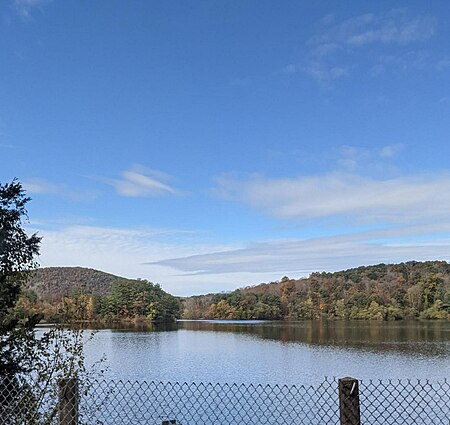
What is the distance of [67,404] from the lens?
8.75ft

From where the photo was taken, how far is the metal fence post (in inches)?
105

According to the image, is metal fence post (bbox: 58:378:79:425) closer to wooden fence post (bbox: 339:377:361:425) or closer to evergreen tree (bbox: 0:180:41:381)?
wooden fence post (bbox: 339:377:361:425)

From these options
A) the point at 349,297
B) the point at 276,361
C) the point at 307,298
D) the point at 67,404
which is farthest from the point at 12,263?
the point at 307,298

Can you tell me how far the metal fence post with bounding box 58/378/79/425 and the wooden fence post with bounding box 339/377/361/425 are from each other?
1336 mm

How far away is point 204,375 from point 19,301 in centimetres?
1025

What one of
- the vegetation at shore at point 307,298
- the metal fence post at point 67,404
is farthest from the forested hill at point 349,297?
the metal fence post at point 67,404

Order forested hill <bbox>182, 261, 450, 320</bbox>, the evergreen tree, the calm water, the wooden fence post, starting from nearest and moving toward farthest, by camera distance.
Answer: the wooden fence post, the evergreen tree, the calm water, forested hill <bbox>182, 261, 450, 320</bbox>

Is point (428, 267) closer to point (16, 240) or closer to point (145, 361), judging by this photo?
point (145, 361)

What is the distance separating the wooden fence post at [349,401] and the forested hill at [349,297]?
229 feet

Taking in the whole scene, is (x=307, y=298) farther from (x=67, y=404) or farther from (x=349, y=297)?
(x=67, y=404)

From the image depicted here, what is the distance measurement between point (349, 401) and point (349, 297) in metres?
77.5

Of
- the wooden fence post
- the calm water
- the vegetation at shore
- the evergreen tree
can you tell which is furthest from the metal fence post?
the vegetation at shore

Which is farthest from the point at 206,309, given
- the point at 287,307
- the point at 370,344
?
the point at 370,344

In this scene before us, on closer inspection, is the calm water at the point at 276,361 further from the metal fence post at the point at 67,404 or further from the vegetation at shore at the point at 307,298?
the vegetation at shore at the point at 307,298
